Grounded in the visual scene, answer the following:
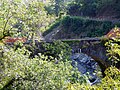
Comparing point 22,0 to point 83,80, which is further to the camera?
point 83,80

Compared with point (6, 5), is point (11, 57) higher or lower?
lower

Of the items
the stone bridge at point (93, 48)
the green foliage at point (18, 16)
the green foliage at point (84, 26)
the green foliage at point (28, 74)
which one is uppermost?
the green foliage at point (18, 16)

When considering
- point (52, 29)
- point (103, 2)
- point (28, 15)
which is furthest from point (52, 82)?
point (52, 29)

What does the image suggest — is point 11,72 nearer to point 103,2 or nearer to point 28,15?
point 28,15

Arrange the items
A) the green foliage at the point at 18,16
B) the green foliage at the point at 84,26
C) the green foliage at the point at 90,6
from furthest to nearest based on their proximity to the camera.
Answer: the green foliage at the point at 90,6 < the green foliage at the point at 84,26 < the green foliage at the point at 18,16

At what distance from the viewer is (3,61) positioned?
9.80 m

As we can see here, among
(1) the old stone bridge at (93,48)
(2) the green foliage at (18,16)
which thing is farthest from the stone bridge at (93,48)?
(2) the green foliage at (18,16)

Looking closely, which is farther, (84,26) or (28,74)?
(84,26)

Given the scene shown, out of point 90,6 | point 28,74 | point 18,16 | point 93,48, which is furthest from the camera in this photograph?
point 90,6

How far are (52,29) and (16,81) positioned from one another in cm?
4251

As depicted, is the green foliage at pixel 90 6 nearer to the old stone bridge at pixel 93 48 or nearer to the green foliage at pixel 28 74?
the old stone bridge at pixel 93 48

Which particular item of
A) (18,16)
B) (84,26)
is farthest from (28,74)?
(84,26)

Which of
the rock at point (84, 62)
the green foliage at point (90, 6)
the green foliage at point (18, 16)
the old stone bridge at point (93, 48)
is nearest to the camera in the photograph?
the green foliage at point (18, 16)

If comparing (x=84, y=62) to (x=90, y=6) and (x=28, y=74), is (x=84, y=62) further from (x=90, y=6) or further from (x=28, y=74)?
(x=90, y=6)
